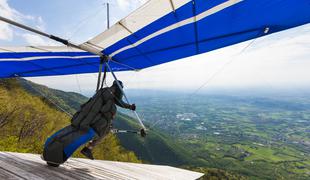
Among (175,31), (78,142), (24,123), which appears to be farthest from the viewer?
(24,123)

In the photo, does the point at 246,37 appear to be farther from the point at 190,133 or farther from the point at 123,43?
the point at 190,133

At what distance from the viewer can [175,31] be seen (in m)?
2.88

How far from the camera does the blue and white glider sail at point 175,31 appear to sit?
2.18 metres

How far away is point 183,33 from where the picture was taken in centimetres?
294

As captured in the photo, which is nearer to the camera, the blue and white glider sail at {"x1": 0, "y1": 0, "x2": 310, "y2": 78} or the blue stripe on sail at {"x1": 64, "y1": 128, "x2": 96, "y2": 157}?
the blue and white glider sail at {"x1": 0, "y1": 0, "x2": 310, "y2": 78}

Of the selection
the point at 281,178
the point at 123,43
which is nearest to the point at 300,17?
the point at 123,43

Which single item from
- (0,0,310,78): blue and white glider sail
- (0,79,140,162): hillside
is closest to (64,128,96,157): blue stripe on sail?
(0,0,310,78): blue and white glider sail

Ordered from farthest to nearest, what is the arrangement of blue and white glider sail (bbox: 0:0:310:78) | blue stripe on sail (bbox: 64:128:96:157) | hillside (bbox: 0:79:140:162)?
hillside (bbox: 0:79:140:162)
blue stripe on sail (bbox: 64:128:96:157)
blue and white glider sail (bbox: 0:0:310:78)

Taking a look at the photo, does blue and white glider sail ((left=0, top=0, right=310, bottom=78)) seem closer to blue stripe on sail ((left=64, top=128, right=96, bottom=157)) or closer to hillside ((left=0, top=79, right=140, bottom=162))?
blue stripe on sail ((left=64, top=128, right=96, bottom=157))

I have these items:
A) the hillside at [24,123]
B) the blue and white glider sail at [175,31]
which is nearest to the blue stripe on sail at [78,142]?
the blue and white glider sail at [175,31]

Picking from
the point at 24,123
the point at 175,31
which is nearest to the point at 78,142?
the point at 175,31

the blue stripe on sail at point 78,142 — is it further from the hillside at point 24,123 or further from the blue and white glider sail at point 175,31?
the hillside at point 24,123

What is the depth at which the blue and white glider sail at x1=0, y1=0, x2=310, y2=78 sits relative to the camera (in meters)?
2.18

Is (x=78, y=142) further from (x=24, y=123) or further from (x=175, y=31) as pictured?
(x=24, y=123)
